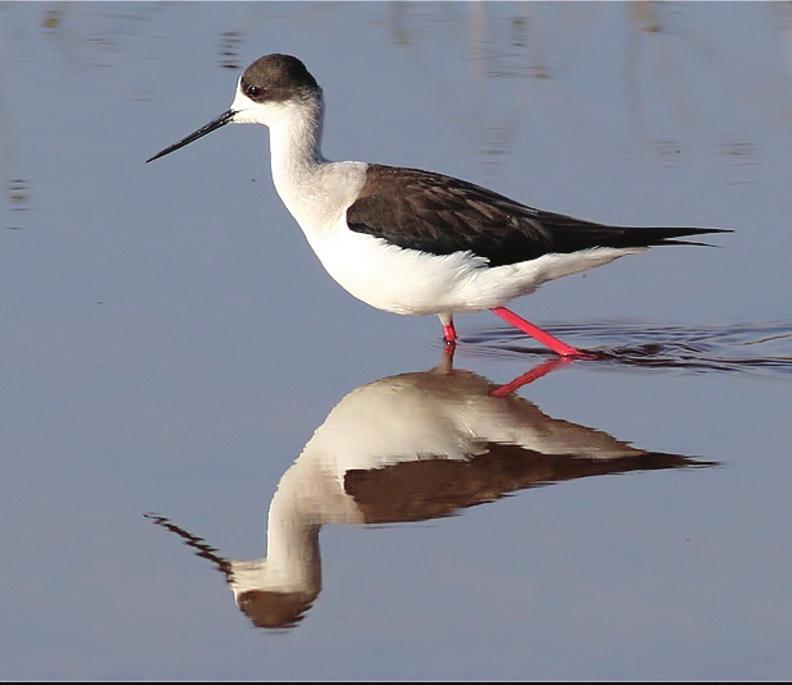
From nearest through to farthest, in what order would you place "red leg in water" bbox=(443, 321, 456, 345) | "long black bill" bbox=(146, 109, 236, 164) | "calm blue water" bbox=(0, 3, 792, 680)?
"calm blue water" bbox=(0, 3, 792, 680) → "red leg in water" bbox=(443, 321, 456, 345) → "long black bill" bbox=(146, 109, 236, 164)

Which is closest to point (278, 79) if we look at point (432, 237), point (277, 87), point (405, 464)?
point (277, 87)

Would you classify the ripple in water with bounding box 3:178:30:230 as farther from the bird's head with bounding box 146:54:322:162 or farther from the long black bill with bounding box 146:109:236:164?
the bird's head with bounding box 146:54:322:162

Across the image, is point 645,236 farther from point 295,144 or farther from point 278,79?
point 278,79

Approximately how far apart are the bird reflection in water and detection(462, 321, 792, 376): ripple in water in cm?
42

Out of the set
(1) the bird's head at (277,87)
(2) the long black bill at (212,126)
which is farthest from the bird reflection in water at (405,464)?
(2) the long black bill at (212,126)

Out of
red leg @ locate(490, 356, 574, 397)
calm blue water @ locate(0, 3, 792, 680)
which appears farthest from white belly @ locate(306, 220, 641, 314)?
red leg @ locate(490, 356, 574, 397)

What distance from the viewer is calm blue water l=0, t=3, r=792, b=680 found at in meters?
4.68

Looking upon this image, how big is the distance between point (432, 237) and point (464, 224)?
17 cm

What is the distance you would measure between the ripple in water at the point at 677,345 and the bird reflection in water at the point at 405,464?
422 mm

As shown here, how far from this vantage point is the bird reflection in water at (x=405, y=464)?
5027mm

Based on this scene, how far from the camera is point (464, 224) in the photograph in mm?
7090

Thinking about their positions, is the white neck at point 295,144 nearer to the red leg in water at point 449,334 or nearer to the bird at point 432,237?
the bird at point 432,237

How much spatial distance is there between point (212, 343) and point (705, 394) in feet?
5.90

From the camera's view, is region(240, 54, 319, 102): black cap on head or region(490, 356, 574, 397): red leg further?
region(240, 54, 319, 102): black cap on head
